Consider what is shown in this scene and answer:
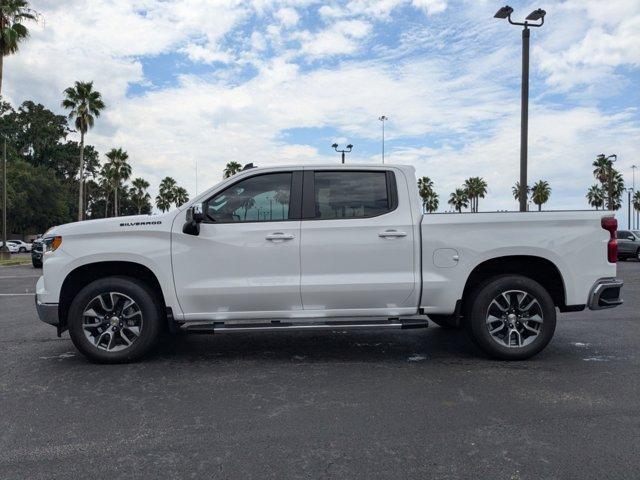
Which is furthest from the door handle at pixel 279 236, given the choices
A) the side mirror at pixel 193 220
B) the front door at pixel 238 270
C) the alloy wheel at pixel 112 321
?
the alloy wheel at pixel 112 321

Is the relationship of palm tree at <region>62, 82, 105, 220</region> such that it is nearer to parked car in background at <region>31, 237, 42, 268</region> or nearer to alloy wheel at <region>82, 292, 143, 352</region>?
parked car in background at <region>31, 237, 42, 268</region>

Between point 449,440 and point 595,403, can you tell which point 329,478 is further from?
point 595,403

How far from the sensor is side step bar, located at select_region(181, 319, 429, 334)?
17.3ft

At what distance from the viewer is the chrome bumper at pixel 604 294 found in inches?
216

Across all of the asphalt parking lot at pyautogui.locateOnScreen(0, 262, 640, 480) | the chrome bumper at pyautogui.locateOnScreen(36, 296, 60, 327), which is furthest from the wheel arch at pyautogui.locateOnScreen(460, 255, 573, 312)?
the chrome bumper at pyautogui.locateOnScreen(36, 296, 60, 327)

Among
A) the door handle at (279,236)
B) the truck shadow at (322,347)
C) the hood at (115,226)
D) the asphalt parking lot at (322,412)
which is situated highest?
the hood at (115,226)

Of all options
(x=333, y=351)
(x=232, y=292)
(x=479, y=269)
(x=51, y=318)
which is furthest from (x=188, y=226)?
(x=479, y=269)

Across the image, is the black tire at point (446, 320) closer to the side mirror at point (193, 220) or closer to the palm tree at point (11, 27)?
the side mirror at point (193, 220)

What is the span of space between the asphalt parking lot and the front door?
60cm

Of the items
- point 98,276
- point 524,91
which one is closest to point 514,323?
point 98,276

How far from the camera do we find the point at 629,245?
83.8ft

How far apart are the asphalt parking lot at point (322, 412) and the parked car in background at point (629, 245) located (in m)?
21.8

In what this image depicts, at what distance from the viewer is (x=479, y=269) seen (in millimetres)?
5719

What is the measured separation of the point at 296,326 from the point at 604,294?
10.3 feet
